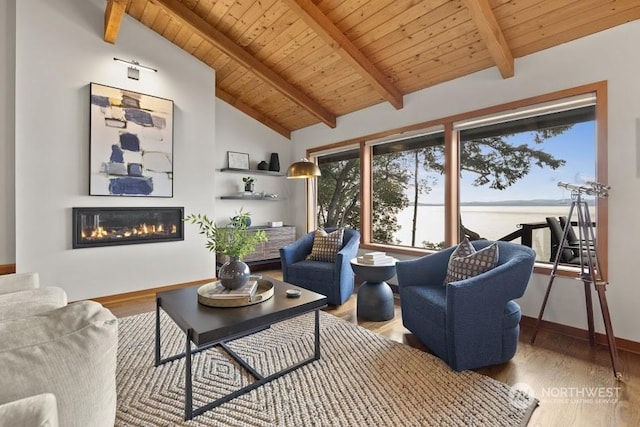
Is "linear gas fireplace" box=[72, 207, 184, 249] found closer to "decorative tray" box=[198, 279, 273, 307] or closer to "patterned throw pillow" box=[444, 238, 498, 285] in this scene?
"decorative tray" box=[198, 279, 273, 307]

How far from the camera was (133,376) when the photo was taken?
2055 millimetres

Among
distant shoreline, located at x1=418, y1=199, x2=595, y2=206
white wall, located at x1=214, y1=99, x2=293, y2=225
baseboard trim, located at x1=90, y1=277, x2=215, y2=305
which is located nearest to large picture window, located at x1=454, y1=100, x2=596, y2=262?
distant shoreline, located at x1=418, y1=199, x2=595, y2=206

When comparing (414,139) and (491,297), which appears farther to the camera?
(414,139)

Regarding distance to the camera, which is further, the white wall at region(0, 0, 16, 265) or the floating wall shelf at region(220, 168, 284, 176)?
the floating wall shelf at region(220, 168, 284, 176)

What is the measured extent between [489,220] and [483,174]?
520 millimetres

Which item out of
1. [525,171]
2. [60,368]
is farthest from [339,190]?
[60,368]

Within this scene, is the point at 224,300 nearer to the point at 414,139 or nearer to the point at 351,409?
the point at 351,409

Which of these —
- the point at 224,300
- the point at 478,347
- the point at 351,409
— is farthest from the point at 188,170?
the point at 478,347

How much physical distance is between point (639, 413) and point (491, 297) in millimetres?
890

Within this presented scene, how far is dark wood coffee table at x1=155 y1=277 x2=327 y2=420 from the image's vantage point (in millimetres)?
1655

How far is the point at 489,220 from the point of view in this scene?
341 cm

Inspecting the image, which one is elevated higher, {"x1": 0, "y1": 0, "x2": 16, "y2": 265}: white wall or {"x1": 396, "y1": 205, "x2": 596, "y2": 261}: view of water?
{"x1": 0, "y1": 0, "x2": 16, "y2": 265}: white wall

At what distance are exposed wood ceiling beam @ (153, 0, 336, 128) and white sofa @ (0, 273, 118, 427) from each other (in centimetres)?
366

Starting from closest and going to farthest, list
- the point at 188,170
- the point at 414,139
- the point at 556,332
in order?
the point at 556,332 < the point at 414,139 < the point at 188,170
